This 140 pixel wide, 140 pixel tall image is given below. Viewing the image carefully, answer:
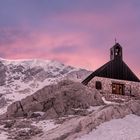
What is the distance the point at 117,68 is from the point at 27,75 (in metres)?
50.8

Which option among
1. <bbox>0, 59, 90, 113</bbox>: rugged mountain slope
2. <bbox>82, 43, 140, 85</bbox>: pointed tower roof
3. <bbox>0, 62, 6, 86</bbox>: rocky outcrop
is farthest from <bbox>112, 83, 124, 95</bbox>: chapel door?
<bbox>0, 62, 6, 86</bbox>: rocky outcrop

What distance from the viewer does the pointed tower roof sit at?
5794 centimetres

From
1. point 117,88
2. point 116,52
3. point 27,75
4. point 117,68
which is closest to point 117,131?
point 117,88

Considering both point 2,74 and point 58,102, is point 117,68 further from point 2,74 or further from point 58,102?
point 2,74

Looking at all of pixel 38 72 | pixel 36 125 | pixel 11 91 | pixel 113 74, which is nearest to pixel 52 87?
pixel 113 74

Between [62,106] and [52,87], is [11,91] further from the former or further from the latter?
[62,106]

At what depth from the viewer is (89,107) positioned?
4394 centimetres

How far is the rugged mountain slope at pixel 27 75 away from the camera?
84.7 metres

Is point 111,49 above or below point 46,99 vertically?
above


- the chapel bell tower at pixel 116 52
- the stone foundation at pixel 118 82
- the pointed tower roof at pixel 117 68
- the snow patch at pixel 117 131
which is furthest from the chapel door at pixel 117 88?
the snow patch at pixel 117 131

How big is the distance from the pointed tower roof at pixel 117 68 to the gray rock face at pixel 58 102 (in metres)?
9.67

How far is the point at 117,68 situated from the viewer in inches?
2312

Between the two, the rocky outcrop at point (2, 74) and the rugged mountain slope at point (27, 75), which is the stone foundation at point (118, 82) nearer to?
the rugged mountain slope at point (27, 75)

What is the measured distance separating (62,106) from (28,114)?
172 inches
